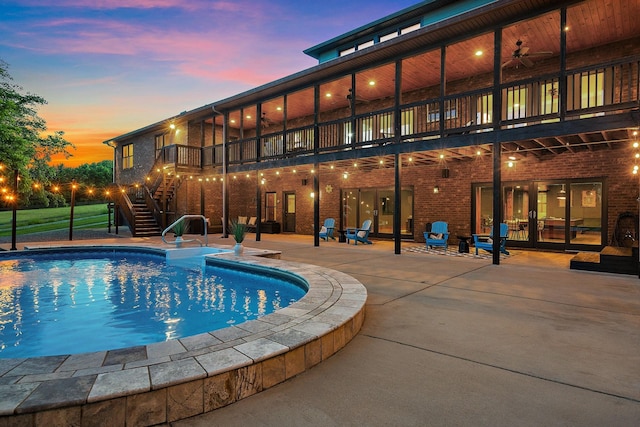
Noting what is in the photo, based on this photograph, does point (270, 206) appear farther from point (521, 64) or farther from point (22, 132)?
point (22, 132)

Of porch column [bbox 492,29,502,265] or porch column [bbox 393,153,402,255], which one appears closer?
porch column [bbox 492,29,502,265]

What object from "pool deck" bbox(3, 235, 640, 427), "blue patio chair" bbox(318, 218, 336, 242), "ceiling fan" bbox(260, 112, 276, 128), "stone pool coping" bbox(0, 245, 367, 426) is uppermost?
"ceiling fan" bbox(260, 112, 276, 128)

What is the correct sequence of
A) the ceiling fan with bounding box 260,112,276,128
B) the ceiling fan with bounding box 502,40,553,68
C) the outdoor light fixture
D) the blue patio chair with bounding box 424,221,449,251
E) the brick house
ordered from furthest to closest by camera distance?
the ceiling fan with bounding box 260,112,276,128, the blue patio chair with bounding box 424,221,449,251, the outdoor light fixture, the ceiling fan with bounding box 502,40,553,68, the brick house

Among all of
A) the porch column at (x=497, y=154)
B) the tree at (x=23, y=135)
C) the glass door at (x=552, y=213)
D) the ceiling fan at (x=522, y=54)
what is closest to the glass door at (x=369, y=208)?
the glass door at (x=552, y=213)

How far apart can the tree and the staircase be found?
233 inches

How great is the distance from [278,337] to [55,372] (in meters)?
1.50

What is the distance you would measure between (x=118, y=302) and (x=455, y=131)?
329 inches

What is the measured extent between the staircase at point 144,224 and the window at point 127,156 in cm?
697

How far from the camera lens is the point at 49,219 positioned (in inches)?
1057

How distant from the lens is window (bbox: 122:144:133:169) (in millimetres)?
21484

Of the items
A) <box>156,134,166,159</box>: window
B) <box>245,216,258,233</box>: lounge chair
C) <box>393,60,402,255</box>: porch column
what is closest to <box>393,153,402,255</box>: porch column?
<box>393,60,402,255</box>: porch column

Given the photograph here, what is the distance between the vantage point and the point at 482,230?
12.1 m

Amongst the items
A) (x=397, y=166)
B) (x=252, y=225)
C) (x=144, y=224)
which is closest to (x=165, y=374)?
(x=397, y=166)

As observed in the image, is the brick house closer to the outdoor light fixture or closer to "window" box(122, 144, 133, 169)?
the outdoor light fixture
